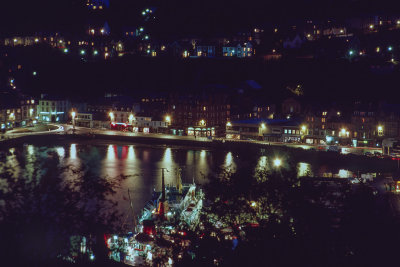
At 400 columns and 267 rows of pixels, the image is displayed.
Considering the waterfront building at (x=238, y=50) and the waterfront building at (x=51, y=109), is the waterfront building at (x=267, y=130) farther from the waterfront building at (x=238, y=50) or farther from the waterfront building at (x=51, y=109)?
the waterfront building at (x=51, y=109)

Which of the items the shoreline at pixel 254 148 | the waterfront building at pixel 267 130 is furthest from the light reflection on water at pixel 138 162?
the waterfront building at pixel 267 130

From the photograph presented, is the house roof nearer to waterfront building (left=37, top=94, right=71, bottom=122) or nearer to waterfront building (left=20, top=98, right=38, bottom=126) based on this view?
waterfront building (left=37, top=94, right=71, bottom=122)

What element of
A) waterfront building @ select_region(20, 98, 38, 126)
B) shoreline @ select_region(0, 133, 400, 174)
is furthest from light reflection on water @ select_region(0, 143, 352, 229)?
waterfront building @ select_region(20, 98, 38, 126)

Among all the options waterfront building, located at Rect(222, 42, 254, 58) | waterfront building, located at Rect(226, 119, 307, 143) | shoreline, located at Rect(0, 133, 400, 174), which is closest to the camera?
shoreline, located at Rect(0, 133, 400, 174)

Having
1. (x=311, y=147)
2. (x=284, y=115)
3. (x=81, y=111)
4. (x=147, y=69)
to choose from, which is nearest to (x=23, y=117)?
(x=81, y=111)

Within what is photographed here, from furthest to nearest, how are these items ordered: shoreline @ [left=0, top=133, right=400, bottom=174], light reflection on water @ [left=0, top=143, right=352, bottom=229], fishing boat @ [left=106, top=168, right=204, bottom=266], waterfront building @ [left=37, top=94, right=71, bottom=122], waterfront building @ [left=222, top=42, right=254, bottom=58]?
waterfront building @ [left=222, top=42, right=254, bottom=58], waterfront building @ [left=37, top=94, right=71, bottom=122], shoreline @ [left=0, top=133, right=400, bottom=174], light reflection on water @ [left=0, top=143, right=352, bottom=229], fishing boat @ [left=106, top=168, right=204, bottom=266]

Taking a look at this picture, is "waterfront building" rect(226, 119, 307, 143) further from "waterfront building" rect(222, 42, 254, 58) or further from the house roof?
"waterfront building" rect(222, 42, 254, 58)

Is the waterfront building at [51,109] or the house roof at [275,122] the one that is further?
the waterfront building at [51,109]

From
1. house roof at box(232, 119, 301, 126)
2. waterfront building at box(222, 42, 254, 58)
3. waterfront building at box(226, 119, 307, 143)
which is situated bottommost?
waterfront building at box(226, 119, 307, 143)

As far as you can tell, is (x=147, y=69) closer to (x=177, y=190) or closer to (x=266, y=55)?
(x=266, y=55)

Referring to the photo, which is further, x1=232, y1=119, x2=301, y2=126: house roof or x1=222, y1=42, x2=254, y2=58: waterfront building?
x1=222, y1=42, x2=254, y2=58: waterfront building

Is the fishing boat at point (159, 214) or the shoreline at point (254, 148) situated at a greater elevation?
the shoreline at point (254, 148)

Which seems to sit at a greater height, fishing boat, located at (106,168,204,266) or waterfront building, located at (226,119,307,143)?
waterfront building, located at (226,119,307,143)

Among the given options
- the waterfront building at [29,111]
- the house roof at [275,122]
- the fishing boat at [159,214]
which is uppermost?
the waterfront building at [29,111]
